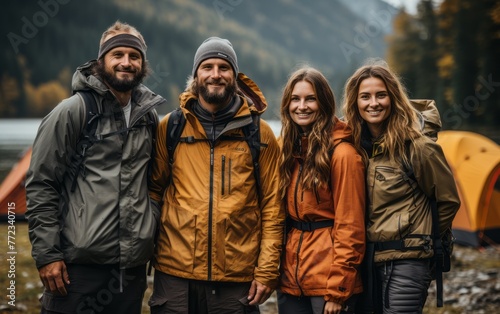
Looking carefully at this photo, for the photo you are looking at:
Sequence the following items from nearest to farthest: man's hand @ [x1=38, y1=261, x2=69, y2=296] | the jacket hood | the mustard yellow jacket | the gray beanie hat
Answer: man's hand @ [x1=38, y1=261, x2=69, y2=296] < the mustard yellow jacket < the gray beanie hat < the jacket hood

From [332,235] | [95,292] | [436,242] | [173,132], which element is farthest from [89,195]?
[436,242]

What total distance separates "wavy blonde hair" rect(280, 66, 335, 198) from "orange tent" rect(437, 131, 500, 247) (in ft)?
31.7

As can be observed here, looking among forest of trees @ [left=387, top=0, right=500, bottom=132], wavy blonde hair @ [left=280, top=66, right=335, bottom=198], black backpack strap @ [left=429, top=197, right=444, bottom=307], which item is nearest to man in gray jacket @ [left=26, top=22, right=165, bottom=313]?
wavy blonde hair @ [left=280, top=66, right=335, bottom=198]

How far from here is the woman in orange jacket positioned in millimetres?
4301

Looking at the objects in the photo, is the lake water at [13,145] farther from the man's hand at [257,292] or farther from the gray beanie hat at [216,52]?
the man's hand at [257,292]

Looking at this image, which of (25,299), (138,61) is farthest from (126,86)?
(25,299)

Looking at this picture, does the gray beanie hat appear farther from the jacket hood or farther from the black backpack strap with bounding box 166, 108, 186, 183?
the black backpack strap with bounding box 166, 108, 186, 183

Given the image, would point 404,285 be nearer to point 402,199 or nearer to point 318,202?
point 402,199

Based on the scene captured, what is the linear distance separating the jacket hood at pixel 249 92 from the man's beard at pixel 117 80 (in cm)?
47

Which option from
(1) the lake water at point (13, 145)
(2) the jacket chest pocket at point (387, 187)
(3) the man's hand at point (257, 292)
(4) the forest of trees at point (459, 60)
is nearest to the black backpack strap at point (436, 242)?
(2) the jacket chest pocket at point (387, 187)

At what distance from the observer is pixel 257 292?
15.0 feet

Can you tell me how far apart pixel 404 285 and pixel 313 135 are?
1557 millimetres

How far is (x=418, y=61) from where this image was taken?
5828 cm

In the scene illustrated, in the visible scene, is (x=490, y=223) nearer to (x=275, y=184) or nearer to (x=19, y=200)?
(x=275, y=184)
